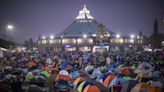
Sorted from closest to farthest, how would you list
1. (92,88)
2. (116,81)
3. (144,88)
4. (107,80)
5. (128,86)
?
(144,88), (128,86), (92,88), (116,81), (107,80)

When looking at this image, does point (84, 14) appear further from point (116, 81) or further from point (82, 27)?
point (116, 81)

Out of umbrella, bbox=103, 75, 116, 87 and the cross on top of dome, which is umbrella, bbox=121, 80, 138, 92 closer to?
umbrella, bbox=103, 75, 116, 87

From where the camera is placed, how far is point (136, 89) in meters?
12.1

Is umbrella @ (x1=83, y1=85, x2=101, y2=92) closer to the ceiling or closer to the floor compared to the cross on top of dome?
closer to the floor

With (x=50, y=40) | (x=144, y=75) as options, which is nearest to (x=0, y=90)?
(x=144, y=75)

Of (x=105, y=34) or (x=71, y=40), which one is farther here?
(x=71, y=40)

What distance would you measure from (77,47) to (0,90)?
7388cm

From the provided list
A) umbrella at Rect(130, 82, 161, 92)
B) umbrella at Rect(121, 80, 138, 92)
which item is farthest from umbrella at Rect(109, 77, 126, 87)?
umbrella at Rect(130, 82, 161, 92)

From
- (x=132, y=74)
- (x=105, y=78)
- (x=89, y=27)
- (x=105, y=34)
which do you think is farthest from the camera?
(x=89, y=27)

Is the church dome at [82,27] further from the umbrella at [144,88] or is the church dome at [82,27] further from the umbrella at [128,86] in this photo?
the umbrella at [144,88]

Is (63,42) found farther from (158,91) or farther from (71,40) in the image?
(158,91)

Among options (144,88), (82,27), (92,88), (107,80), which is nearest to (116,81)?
(107,80)

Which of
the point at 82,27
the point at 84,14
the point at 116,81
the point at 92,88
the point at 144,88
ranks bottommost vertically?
the point at 92,88

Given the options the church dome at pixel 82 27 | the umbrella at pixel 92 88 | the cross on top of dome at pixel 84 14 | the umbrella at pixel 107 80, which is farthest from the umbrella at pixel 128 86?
the cross on top of dome at pixel 84 14
